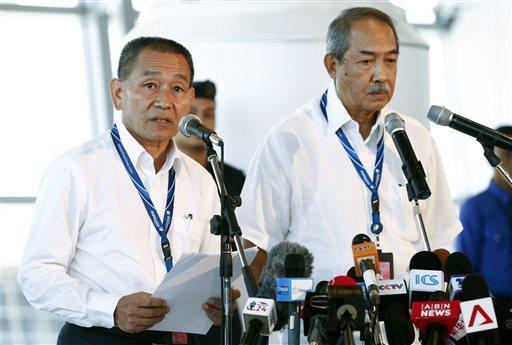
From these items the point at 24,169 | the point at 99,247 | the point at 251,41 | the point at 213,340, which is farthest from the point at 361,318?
the point at 24,169

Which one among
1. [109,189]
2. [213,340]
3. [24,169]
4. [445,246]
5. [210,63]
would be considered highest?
[210,63]

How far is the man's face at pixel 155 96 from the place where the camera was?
3.49m

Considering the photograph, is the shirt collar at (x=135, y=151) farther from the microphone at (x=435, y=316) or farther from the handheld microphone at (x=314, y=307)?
the microphone at (x=435, y=316)

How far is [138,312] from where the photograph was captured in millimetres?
3141

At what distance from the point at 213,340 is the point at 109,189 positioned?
83cm

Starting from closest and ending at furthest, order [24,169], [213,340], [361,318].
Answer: [361,318]
[213,340]
[24,169]

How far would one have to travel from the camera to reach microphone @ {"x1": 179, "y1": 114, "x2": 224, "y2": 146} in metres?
3.03

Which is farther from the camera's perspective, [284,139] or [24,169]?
[24,169]

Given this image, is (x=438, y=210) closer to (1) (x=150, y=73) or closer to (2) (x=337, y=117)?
(2) (x=337, y=117)

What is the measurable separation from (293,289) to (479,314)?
50 cm

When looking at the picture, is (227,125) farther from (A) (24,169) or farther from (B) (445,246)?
(B) (445,246)

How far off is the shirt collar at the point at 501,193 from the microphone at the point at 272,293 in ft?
10.2

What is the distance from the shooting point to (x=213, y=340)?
12.7 ft

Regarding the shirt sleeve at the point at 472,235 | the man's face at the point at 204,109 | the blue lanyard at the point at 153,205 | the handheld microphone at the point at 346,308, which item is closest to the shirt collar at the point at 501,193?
the shirt sleeve at the point at 472,235
